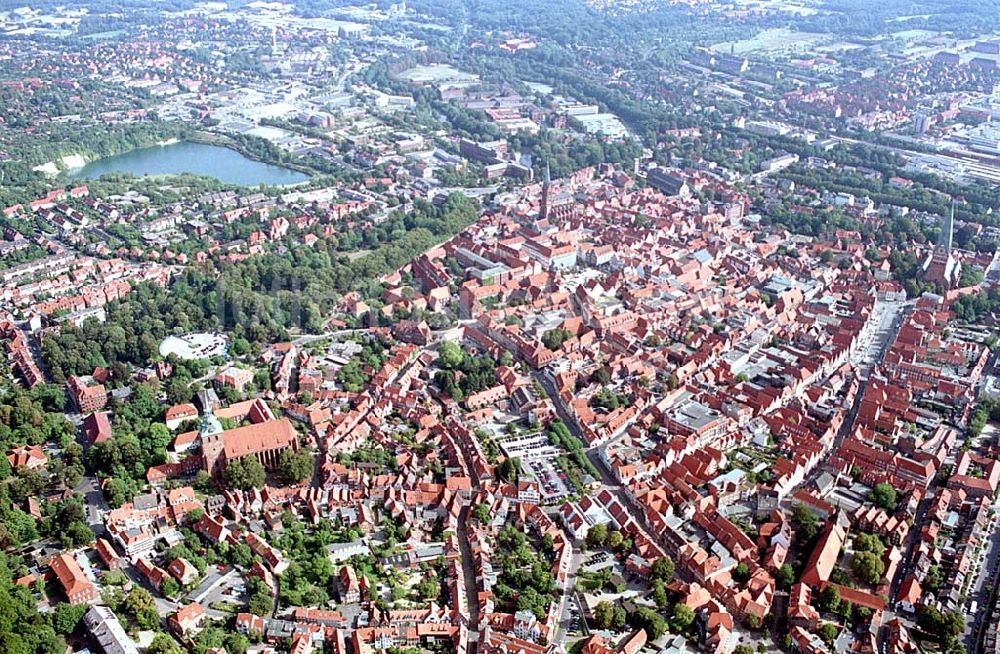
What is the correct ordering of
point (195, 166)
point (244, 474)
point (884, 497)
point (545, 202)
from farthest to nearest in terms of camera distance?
1. point (195, 166)
2. point (545, 202)
3. point (244, 474)
4. point (884, 497)

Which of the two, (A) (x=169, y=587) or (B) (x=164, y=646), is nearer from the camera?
(B) (x=164, y=646)

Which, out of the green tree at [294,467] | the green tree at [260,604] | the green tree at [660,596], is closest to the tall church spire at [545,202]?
the green tree at [294,467]

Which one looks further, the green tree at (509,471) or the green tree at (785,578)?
the green tree at (509,471)

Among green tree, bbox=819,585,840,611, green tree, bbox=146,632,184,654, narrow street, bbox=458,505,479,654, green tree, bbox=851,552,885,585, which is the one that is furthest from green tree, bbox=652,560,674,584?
green tree, bbox=146,632,184,654

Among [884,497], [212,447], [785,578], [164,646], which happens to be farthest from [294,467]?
[884,497]

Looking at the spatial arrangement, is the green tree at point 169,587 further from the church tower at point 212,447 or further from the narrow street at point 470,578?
the narrow street at point 470,578

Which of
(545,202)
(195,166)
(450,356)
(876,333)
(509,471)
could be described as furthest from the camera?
(195,166)

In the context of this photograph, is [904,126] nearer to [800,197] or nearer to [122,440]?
[800,197]

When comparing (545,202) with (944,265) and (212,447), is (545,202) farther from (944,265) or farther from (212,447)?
(212,447)
